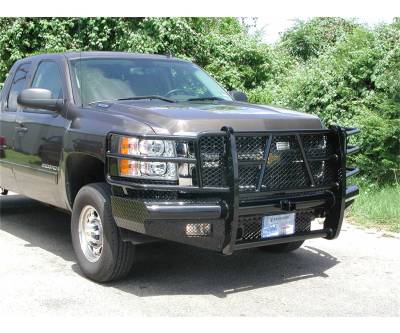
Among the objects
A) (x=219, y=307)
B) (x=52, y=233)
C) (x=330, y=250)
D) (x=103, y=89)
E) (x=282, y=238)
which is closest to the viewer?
(x=219, y=307)

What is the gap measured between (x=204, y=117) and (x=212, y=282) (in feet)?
4.79

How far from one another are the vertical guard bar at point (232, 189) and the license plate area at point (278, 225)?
376 mm

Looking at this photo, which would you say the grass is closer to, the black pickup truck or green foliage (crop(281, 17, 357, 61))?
the black pickup truck

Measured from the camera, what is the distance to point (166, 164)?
4867mm

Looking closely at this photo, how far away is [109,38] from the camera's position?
14.9 metres

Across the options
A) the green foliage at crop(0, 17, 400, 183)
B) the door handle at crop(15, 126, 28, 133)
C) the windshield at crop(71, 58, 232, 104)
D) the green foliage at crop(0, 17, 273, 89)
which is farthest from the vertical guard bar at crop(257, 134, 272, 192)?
the green foliage at crop(0, 17, 273, 89)

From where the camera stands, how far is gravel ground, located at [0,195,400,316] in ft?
15.4

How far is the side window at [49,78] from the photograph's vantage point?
635 centimetres

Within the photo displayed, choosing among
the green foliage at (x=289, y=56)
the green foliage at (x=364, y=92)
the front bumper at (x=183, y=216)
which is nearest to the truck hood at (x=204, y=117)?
the front bumper at (x=183, y=216)

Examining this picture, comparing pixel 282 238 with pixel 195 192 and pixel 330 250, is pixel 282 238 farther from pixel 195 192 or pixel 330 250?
pixel 330 250

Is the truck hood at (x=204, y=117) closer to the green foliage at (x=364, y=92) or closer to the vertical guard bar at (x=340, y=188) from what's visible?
the vertical guard bar at (x=340, y=188)

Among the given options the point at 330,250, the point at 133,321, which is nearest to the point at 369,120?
the point at 330,250

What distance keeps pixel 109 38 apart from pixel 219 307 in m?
11.2

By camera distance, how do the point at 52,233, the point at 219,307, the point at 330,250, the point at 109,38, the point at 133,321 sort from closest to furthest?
the point at 133,321, the point at 219,307, the point at 330,250, the point at 52,233, the point at 109,38
